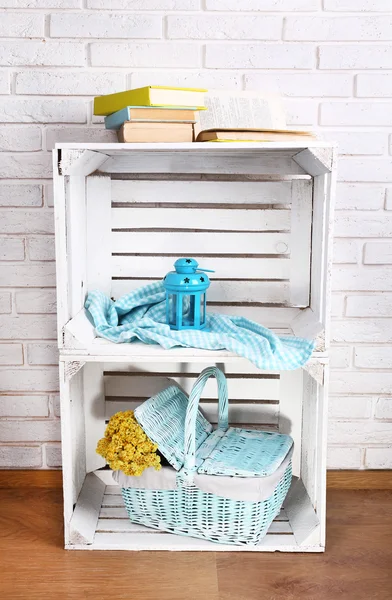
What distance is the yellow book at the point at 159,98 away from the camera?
61.9 inches

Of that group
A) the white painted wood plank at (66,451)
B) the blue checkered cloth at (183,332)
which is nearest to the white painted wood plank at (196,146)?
the blue checkered cloth at (183,332)

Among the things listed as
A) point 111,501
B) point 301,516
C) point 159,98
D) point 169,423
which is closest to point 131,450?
point 169,423

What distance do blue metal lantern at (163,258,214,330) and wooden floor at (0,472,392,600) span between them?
1.96ft

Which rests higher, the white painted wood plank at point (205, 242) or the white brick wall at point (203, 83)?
the white brick wall at point (203, 83)

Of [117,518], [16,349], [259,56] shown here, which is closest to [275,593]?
[117,518]

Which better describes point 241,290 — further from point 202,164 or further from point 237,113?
point 237,113

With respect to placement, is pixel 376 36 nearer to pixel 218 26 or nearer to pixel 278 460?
pixel 218 26

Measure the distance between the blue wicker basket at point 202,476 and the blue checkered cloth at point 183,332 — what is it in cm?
12

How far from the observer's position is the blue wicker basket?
169 cm

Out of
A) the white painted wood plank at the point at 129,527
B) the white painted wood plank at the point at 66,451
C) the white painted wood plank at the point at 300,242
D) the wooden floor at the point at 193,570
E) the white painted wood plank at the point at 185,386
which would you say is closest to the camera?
the wooden floor at the point at 193,570

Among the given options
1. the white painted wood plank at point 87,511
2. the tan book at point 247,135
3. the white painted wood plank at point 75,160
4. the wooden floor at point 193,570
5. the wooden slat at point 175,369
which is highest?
the tan book at point 247,135

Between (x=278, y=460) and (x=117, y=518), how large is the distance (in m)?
0.49

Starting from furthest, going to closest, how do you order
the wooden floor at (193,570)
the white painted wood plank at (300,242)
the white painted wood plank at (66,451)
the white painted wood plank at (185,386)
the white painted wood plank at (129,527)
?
the white painted wood plank at (185,386), the white painted wood plank at (300,242), the white painted wood plank at (129,527), the white painted wood plank at (66,451), the wooden floor at (193,570)

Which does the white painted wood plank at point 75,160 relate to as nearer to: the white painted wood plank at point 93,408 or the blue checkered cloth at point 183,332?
the blue checkered cloth at point 183,332
